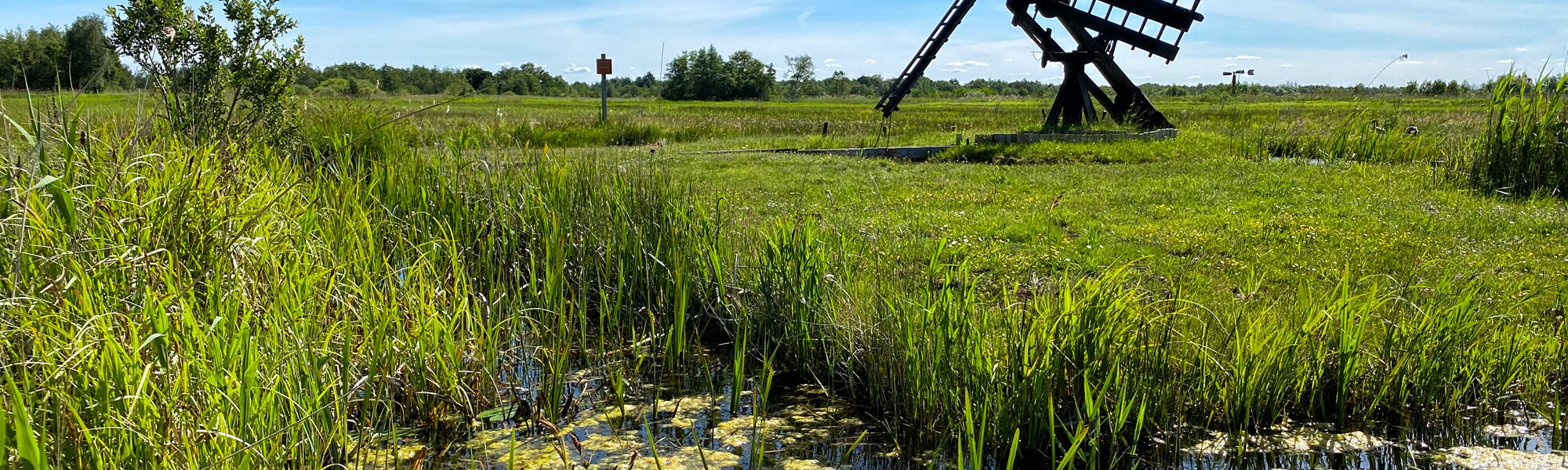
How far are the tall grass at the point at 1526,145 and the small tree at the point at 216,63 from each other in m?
9.85

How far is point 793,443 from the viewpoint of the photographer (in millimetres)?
3773

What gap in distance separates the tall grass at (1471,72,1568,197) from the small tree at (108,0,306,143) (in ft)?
32.3

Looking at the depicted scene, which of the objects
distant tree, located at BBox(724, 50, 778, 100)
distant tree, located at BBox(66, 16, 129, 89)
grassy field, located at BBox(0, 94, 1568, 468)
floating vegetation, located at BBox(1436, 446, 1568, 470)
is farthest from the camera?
distant tree, located at BBox(724, 50, 778, 100)

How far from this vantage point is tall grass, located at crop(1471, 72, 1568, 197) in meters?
8.52

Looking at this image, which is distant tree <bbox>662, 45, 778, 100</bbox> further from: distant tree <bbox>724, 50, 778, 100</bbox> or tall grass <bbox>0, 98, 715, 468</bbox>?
tall grass <bbox>0, 98, 715, 468</bbox>

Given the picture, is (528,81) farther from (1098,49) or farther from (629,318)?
(629,318)

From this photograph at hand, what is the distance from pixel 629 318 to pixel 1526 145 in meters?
8.32

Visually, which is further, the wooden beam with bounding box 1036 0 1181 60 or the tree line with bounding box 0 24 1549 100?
the wooden beam with bounding box 1036 0 1181 60

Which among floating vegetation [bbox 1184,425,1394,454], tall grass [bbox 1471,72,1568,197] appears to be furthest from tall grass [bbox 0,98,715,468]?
tall grass [bbox 1471,72,1568,197]

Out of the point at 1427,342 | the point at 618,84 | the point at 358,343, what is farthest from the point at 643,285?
the point at 618,84

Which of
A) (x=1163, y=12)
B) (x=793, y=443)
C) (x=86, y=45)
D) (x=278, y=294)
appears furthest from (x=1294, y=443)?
(x=1163, y=12)

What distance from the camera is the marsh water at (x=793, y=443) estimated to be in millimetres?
3480

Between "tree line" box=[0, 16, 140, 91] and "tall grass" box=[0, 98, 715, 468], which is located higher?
"tree line" box=[0, 16, 140, 91]

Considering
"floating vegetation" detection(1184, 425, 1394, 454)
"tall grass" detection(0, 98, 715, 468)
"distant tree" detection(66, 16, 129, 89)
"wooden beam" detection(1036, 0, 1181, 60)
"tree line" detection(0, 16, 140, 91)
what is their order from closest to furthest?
"tall grass" detection(0, 98, 715, 468) → "floating vegetation" detection(1184, 425, 1394, 454) → "tree line" detection(0, 16, 140, 91) → "distant tree" detection(66, 16, 129, 89) → "wooden beam" detection(1036, 0, 1181, 60)
